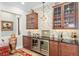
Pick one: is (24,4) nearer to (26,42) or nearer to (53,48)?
(26,42)

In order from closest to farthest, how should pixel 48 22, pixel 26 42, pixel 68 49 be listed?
pixel 68 49
pixel 48 22
pixel 26 42

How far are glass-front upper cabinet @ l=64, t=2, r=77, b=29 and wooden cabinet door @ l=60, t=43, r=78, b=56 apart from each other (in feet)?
1.09

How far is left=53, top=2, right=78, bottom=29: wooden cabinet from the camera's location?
2.07 metres

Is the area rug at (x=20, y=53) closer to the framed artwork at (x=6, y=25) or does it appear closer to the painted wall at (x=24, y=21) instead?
the painted wall at (x=24, y=21)

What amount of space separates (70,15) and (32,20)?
2.34 feet

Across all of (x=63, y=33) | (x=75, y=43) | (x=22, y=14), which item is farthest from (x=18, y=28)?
(x=75, y=43)

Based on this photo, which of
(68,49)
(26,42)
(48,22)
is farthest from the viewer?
(26,42)

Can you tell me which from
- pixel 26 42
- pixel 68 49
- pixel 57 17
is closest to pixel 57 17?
pixel 57 17

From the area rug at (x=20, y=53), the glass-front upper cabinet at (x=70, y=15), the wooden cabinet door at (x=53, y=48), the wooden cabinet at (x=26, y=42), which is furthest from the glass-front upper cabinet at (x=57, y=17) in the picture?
the area rug at (x=20, y=53)

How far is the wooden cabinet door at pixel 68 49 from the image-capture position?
2.02 meters

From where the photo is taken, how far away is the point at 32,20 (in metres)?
2.26

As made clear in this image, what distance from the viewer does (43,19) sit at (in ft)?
7.23

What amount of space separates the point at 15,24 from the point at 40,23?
481 mm

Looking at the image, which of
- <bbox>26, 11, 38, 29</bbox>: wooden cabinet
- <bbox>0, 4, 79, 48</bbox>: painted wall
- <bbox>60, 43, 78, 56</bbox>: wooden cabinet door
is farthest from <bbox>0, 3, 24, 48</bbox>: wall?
<bbox>60, 43, 78, 56</bbox>: wooden cabinet door
